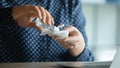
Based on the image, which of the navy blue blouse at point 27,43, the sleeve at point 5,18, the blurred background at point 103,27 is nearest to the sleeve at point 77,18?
the navy blue blouse at point 27,43

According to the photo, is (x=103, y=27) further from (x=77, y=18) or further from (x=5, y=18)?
(x=5, y=18)

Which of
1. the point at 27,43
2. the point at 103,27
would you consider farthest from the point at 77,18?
the point at 103,27

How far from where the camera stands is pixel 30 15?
2.48 ft

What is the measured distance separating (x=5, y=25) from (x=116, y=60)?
44 centimetres

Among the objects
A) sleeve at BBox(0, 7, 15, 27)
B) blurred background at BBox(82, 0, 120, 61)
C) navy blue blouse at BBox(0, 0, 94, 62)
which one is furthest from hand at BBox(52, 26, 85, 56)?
blurred background at BBox(82, 0, 120, 61)

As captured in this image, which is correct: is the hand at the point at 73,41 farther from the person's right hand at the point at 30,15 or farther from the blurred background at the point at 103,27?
the blurred background at the point at 103,27

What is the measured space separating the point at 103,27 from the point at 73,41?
2053 mm

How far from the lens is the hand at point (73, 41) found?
0.76 metres

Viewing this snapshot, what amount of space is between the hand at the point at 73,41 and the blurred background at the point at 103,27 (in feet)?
5.92

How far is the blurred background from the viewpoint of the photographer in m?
2.71

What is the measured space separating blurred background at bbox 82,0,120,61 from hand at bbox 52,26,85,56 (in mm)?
1804

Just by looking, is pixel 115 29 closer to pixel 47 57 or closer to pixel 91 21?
pixel 91 21

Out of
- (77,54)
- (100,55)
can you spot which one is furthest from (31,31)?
(100,55)

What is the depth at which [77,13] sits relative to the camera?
102 centimetres
